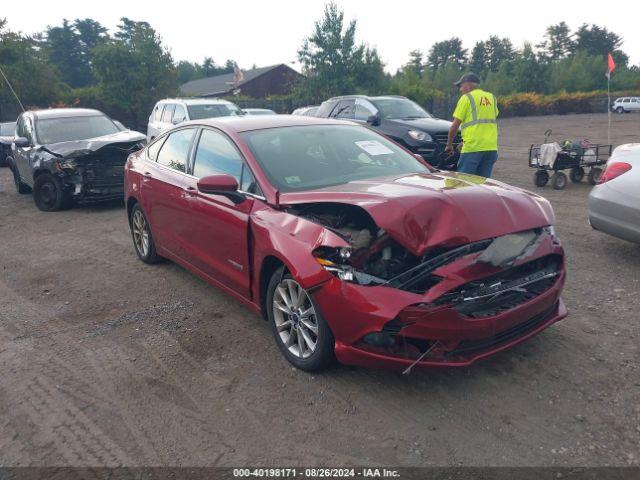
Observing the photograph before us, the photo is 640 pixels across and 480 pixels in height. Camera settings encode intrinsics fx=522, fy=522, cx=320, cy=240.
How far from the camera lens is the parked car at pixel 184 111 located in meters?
12.9

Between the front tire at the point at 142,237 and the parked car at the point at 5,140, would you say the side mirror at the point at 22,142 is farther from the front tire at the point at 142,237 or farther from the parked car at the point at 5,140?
the parked car at the point at 5,140

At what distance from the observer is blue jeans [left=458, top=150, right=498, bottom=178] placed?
7289 mm

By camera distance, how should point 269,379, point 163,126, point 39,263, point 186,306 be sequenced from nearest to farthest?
point 269,379, point 186,306, point 39,263, point 163,126

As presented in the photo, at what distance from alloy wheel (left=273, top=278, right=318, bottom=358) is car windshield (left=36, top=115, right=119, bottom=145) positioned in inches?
303

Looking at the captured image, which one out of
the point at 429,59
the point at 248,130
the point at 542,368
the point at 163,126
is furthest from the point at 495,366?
the point at 429,59

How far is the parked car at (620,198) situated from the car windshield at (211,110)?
9105 millimetres

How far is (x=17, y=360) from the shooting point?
155 inches

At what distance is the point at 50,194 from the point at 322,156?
7203 mm

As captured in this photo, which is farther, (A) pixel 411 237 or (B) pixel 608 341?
(B) pixel 608 341

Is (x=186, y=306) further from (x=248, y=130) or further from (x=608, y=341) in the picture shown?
(x=608, y=341)

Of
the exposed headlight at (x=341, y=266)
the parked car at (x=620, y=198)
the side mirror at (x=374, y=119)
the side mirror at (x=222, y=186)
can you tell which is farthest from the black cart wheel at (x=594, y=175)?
the exposed headlight at (x=341, y=266)

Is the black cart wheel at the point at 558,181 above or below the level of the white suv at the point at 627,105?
above

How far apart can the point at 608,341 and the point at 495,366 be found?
962 mm

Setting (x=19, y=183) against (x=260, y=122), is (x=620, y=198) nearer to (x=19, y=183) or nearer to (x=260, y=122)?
(x=260, y=122)
